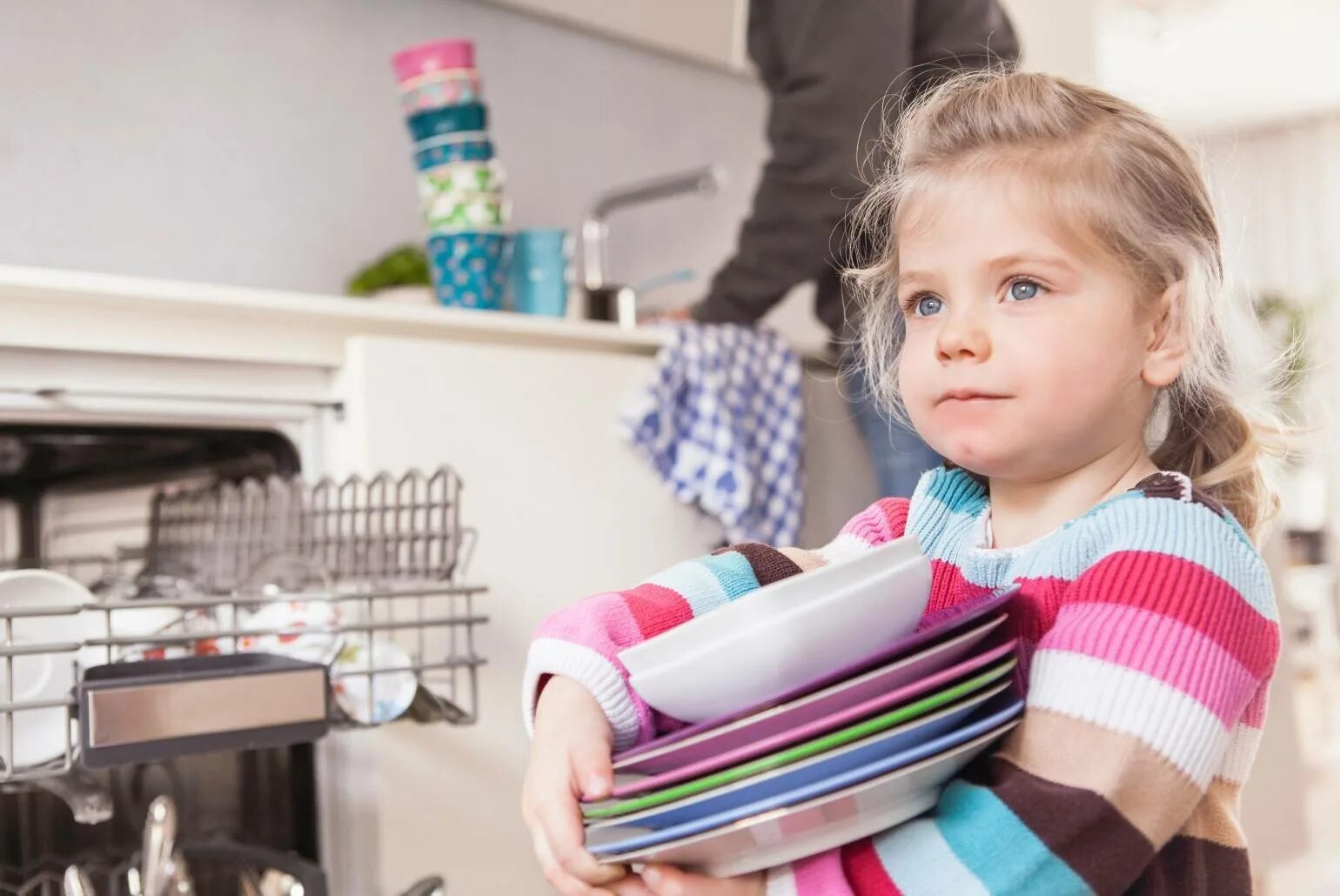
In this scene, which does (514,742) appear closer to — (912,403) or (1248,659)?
(912,403)

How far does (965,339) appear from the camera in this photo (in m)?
0.63

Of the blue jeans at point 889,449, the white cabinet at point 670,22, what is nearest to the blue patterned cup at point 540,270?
the blue jeans at point 889,449

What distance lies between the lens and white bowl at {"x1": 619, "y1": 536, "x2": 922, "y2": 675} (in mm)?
482

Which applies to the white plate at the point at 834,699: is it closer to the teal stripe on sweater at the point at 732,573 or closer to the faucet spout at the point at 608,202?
the teal stripe on sweater at the point at 732,573

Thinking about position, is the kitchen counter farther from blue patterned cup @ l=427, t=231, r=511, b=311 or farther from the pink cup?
the pink cup

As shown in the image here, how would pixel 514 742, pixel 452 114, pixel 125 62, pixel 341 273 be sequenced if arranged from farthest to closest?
pixel 341 273
pixel 125 62
pixel 452 114
pixel 514 742

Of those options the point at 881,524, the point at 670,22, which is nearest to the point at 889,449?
the point at 881,524

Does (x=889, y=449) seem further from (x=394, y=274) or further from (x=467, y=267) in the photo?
(x=394, y=274)

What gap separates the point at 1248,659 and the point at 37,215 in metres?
1.39

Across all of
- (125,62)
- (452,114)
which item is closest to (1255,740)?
(452,114)

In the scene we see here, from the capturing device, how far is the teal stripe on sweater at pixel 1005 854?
19.1 inches

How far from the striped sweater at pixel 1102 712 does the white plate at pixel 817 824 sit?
0.01 meters

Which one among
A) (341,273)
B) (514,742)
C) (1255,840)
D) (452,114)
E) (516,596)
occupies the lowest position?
(1255,840)

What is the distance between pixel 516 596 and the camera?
1.23 metres
